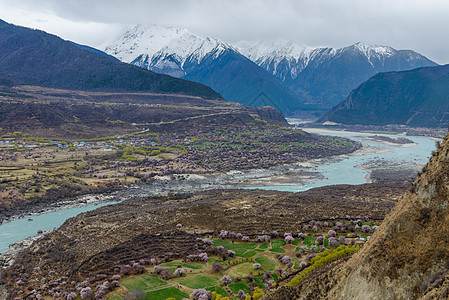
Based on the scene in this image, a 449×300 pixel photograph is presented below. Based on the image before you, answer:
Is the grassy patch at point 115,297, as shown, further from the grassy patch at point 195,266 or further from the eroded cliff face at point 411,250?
the eroded cliff face at point 411,250

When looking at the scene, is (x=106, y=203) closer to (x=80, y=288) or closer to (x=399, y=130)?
(x=80, y=288)

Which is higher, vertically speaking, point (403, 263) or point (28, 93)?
point (28, 93)

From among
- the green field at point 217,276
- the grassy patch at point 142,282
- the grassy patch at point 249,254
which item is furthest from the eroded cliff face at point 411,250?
the grassy patch at point 249,254

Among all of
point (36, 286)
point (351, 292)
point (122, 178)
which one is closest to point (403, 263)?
point (351, 292)

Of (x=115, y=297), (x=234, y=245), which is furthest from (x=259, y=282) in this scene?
(x=115, y=297)

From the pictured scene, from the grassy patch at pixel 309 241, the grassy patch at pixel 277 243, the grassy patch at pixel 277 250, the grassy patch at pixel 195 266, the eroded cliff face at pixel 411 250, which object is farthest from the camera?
the grassy patch at pixel 277 243

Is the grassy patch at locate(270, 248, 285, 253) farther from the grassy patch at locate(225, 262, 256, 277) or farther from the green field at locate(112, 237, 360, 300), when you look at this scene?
the grassy patch at locate(225, 262, 256, 277)
